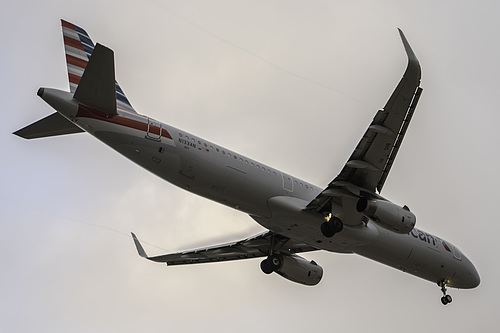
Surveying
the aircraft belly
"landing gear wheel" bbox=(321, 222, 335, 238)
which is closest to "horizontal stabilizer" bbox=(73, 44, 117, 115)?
"landing gear wheel" bbox=(321, 222, 335, 238)

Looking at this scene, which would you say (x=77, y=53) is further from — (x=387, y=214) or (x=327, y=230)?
(x=387, y=214)

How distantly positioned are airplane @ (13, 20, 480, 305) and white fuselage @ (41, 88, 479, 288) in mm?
37

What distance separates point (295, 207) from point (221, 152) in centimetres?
359

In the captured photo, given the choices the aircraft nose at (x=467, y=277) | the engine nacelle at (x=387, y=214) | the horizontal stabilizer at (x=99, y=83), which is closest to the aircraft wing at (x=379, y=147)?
the engine nacelle at (x=387, y=214)

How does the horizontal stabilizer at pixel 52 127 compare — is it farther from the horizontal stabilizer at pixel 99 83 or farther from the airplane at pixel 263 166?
the horizontal stabilizer at pixel 99 83

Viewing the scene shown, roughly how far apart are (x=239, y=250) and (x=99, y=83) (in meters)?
12.3

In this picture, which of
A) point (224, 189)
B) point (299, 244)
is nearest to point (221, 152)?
point (224, 189)

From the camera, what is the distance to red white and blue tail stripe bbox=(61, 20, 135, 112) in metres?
21.6

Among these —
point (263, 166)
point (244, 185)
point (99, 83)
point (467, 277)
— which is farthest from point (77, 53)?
point (467, 277)

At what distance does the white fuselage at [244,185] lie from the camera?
2003 centimetres

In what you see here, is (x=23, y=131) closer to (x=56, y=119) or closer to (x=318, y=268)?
(x=56, y=119)

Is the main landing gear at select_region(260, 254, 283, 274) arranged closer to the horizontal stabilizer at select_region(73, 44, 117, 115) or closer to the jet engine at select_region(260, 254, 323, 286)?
the jet engine at select_region(260, 254, 323, 286)

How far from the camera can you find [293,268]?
27453mm

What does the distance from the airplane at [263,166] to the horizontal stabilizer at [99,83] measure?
0.10ft
